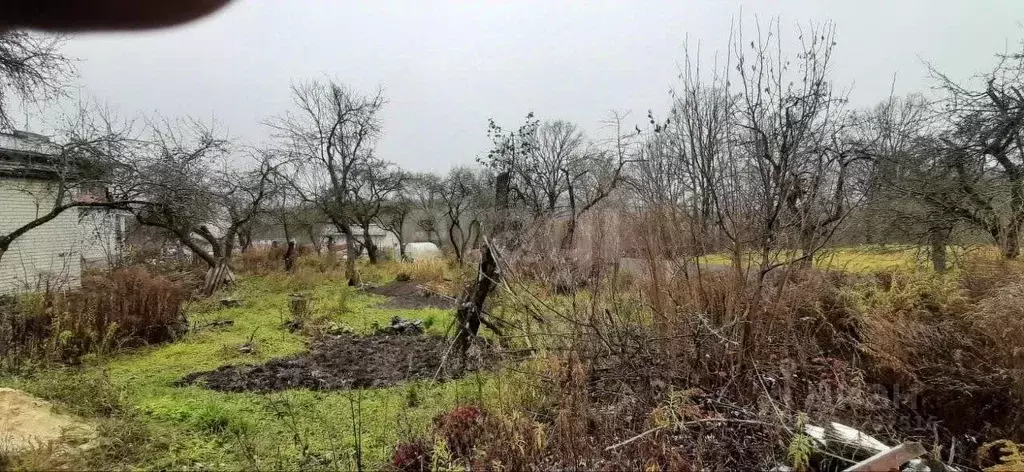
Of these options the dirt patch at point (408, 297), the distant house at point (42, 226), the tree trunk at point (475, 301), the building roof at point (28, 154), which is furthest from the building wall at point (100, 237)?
the tree trunk at point (475, 301)

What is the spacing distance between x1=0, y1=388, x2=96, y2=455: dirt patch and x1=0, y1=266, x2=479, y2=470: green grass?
211 mm

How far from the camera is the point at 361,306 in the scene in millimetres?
11492

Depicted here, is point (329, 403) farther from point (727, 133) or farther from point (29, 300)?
point (29, 300)

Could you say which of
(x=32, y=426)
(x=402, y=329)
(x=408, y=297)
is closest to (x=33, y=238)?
(x=408, y=297)

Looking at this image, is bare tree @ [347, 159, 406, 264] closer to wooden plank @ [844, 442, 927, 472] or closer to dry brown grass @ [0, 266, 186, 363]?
dry brown grass @ [0, 266, 186, 363]

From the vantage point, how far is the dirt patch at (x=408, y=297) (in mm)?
11930

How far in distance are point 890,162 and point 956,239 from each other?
1.54 meters

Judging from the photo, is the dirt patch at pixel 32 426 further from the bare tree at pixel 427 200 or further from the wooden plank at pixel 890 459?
the bare tree at pixel 427 200

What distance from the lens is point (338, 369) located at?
19.1 feet

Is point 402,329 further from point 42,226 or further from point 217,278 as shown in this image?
point 42,226

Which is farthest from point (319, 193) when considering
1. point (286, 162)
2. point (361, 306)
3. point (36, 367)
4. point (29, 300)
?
point (36, 367)

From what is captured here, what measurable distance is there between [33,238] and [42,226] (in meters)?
0.46

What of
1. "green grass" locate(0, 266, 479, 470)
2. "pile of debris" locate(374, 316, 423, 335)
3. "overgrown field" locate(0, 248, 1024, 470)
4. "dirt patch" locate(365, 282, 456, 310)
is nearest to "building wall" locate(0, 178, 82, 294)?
"green grass" locate(0, 266, 479, 470)

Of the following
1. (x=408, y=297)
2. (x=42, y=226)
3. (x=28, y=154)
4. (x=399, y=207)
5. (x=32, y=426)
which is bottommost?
(x=408, y=297)
